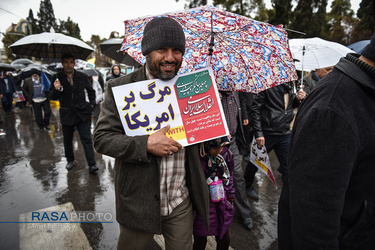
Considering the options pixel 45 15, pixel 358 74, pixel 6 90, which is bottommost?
pixel 6 90

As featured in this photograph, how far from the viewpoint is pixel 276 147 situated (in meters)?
3.35

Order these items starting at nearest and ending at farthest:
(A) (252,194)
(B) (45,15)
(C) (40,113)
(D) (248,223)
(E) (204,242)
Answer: (E) (204,242)
(D) (248,223)
(A) (252,194)
(C) (40,113)
(B) (45,15)

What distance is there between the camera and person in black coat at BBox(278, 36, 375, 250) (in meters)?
0.92

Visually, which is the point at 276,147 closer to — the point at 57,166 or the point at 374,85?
the point at 374,85

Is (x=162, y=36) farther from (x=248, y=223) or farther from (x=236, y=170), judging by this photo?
(x=248, y=223)

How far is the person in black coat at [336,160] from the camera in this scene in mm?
917

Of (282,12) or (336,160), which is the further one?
(282,12)

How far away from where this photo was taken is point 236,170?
2.84 metres

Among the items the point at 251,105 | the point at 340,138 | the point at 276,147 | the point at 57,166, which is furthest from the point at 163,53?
the point at 57,166

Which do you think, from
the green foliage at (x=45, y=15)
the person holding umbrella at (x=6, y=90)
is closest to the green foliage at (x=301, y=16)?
the person holding umbrella at (x=6, y=90)

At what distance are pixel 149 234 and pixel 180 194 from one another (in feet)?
1.16

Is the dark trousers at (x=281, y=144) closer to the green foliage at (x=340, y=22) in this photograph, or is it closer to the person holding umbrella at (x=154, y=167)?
the person holding umbrella at (x=154, y=167)

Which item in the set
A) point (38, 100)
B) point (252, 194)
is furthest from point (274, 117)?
point (38, 100)

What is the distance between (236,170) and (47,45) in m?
4.40
